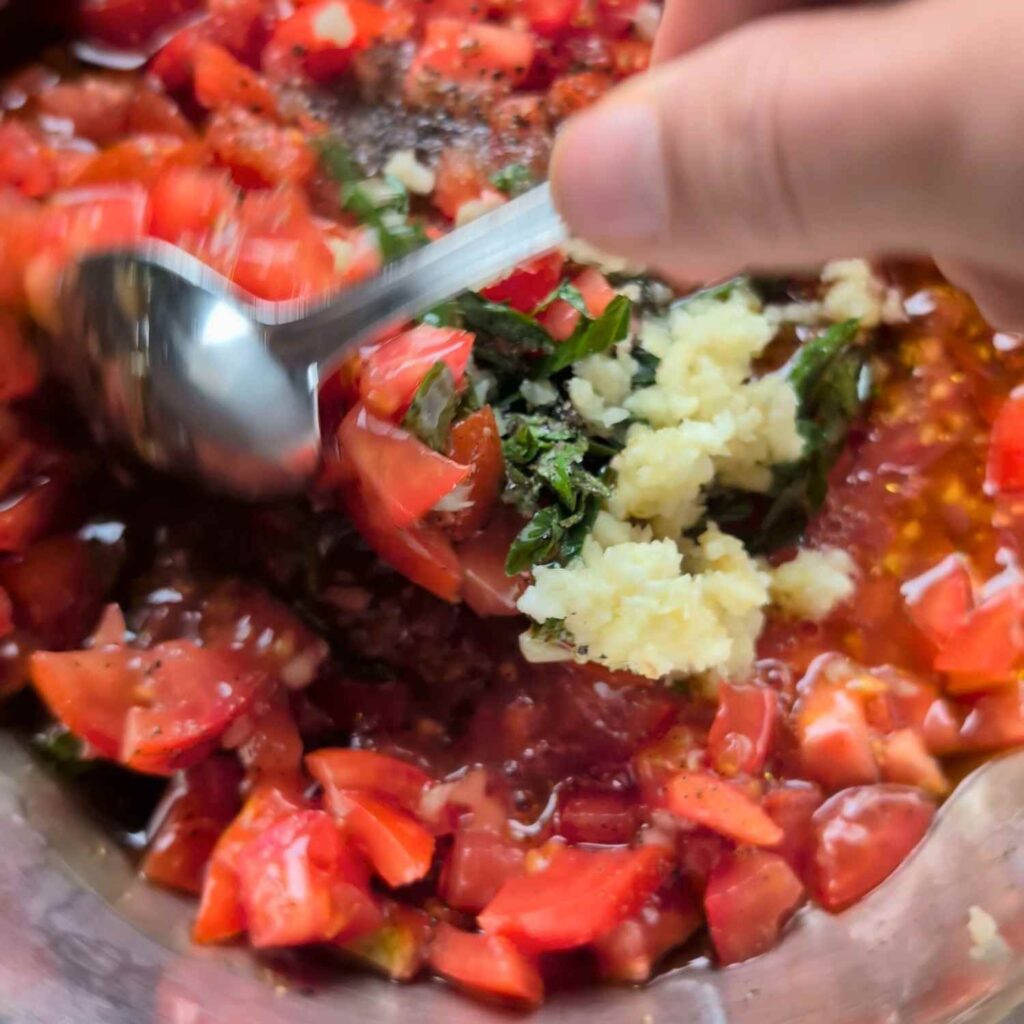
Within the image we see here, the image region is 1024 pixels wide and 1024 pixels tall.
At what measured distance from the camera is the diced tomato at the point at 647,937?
70.7 inches

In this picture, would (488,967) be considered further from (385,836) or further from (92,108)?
(92,108)

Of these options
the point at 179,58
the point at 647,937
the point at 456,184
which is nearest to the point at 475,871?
the point at 647,937

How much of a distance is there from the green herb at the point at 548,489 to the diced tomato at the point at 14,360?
2.84 feet

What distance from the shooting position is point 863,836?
1.89m

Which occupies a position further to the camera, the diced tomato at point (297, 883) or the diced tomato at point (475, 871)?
the diced tomato at point (475, 871)

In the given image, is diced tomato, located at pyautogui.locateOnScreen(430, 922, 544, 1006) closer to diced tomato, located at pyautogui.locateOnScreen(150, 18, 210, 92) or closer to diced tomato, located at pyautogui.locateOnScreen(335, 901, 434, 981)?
diced tomato, located at pyautogui.locateOnScreen(335, 901, 434, 981)

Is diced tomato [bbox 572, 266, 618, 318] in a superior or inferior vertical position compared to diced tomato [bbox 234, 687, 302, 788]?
superior

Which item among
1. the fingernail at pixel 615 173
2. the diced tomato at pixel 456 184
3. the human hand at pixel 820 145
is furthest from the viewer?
the diced tomato at pixel 456 184

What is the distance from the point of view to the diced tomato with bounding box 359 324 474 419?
5.75 feet

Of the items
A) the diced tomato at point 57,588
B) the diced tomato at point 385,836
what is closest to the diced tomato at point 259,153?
the diced tomato at point 57,588

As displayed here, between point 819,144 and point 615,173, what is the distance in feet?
0.77

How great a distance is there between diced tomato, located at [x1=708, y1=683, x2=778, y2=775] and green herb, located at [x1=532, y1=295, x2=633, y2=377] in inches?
27.3

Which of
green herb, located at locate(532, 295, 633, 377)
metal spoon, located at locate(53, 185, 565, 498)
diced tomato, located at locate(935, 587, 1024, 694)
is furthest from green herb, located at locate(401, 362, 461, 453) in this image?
diced tomato, located at locate(935, 587, 1024, 694)

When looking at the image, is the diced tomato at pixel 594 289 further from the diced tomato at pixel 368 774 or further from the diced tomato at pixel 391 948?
the diced tomato at pixel 391 948
